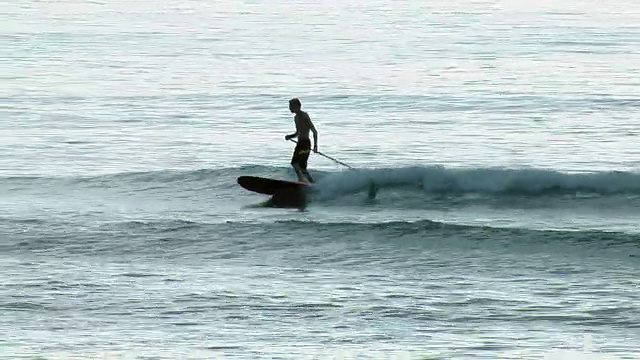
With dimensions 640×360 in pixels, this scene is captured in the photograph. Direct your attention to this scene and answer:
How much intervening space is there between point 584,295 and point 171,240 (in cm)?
730

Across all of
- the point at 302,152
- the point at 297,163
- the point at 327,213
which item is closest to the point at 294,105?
the point at 302,152

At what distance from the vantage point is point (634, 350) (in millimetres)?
13148

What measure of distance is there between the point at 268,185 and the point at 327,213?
147 cm

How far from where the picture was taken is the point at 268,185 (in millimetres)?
24047

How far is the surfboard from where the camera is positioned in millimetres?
23656

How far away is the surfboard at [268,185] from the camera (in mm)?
23656

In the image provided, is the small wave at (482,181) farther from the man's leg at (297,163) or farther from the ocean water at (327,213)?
the man's leg at (297,163)

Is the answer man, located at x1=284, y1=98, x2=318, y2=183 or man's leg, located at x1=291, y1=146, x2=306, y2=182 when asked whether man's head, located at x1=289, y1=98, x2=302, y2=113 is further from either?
man's leg, located at x1=291, y1=146, x2=306, y2=182

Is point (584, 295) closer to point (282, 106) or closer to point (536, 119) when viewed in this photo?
point (536, 119)

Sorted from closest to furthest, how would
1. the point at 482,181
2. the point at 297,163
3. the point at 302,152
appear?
the point at 302,152 → the point at 297,163 → the point at 482,181

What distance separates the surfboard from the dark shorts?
40cm

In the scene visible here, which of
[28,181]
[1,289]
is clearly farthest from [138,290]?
[28,181]

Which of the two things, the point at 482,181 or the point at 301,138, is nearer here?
the point at 301,138

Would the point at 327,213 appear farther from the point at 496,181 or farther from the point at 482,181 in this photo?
the point at 496,181
